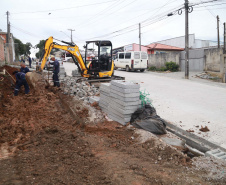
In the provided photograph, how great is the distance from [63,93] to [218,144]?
7.70 m

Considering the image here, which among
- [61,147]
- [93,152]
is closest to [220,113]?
[93,152]

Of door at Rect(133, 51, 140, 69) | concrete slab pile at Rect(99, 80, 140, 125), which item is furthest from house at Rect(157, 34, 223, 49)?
concrete slab pile at Rect(99, 80, 140, 125)

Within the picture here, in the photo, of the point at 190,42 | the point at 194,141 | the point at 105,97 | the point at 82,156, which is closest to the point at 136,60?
the point at 105,97

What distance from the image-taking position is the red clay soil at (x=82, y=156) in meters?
3.54

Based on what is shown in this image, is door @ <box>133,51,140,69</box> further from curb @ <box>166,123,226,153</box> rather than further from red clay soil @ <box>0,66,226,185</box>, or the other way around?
curb @ <box>166,123,226,153</box>

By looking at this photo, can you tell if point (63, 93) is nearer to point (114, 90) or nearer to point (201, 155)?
point (114, 90)

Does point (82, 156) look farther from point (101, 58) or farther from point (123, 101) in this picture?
point (101, 58)

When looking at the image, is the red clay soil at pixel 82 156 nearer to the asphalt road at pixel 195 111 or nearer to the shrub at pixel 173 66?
the asphalt road at pixel 195 111

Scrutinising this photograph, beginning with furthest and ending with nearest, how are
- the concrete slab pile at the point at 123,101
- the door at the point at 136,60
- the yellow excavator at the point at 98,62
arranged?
the door at the point at 136,60, the yellow excavator at the point at 98,62, the concrete slab pile at the point at 123,101

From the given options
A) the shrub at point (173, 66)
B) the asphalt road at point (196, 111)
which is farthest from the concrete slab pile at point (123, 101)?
the shrub at point (173, 66)

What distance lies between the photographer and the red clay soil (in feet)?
11.6

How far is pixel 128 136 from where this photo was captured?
18.4 feet

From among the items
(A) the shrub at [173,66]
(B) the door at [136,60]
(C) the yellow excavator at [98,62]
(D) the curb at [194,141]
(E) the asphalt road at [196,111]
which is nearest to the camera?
(D) the curb at [194,141]

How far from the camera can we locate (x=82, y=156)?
4.38 meters
